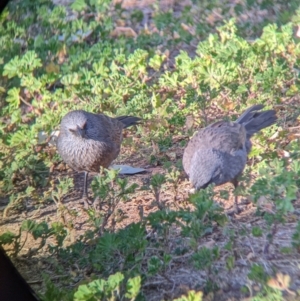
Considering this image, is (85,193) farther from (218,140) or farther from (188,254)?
(188,254)

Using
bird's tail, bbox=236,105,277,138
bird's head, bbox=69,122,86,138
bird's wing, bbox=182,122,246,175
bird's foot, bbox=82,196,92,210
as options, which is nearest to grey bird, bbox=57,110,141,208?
bird's head, bbox=69,122,86,138

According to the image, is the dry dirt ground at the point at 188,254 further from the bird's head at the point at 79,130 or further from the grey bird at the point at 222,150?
the bird's head at the point at 79,130

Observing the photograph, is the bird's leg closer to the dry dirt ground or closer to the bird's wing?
the dry dirt ground

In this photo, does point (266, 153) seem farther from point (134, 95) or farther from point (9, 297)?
point (9, 297)

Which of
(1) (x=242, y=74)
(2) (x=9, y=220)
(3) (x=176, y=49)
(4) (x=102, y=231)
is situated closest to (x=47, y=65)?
(3) (x=176, y=49)

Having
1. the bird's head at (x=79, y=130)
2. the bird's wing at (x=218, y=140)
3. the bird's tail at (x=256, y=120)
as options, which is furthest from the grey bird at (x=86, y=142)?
the bird's tail at (x=256, y=120)
